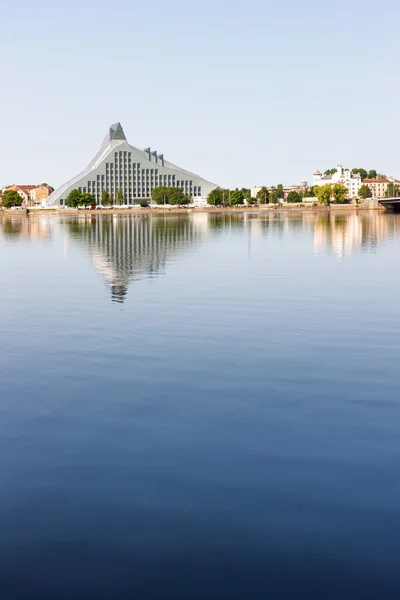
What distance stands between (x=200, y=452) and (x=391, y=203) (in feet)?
530

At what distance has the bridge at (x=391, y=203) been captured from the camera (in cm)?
15545

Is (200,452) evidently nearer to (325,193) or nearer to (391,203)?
(391,203)

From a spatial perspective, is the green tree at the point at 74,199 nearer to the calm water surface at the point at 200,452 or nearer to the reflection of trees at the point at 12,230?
the reflection of trees at the point at 12,230

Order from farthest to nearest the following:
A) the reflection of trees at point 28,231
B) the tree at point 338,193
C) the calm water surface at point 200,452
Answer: the tree at point 338,193 → the reflection of trees at point 28,231 → the calm water surface at point 200,452

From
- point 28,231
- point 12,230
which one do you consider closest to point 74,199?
point 12,230

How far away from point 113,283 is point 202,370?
1493 cm

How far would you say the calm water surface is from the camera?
6.52 m

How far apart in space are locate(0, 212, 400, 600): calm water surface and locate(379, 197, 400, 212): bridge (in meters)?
141

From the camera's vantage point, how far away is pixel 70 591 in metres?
6.20

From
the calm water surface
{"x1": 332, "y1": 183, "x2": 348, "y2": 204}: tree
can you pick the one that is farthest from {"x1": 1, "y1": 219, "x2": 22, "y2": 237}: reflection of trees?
{"x1": 332, "y1": 183, "x2": 348, "y2": 204}: tree

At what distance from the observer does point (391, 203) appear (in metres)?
163

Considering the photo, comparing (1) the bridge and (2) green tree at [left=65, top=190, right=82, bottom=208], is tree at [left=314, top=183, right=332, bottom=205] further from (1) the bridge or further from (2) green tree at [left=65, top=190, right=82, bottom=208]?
(2) green tree at [left=65, top=190, right=82, bottom=208]

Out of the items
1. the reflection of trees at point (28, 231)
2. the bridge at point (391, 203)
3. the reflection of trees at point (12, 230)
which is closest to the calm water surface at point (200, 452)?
the reflection of trees at point (28, 231)

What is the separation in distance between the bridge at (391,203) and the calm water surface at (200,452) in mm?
140743
